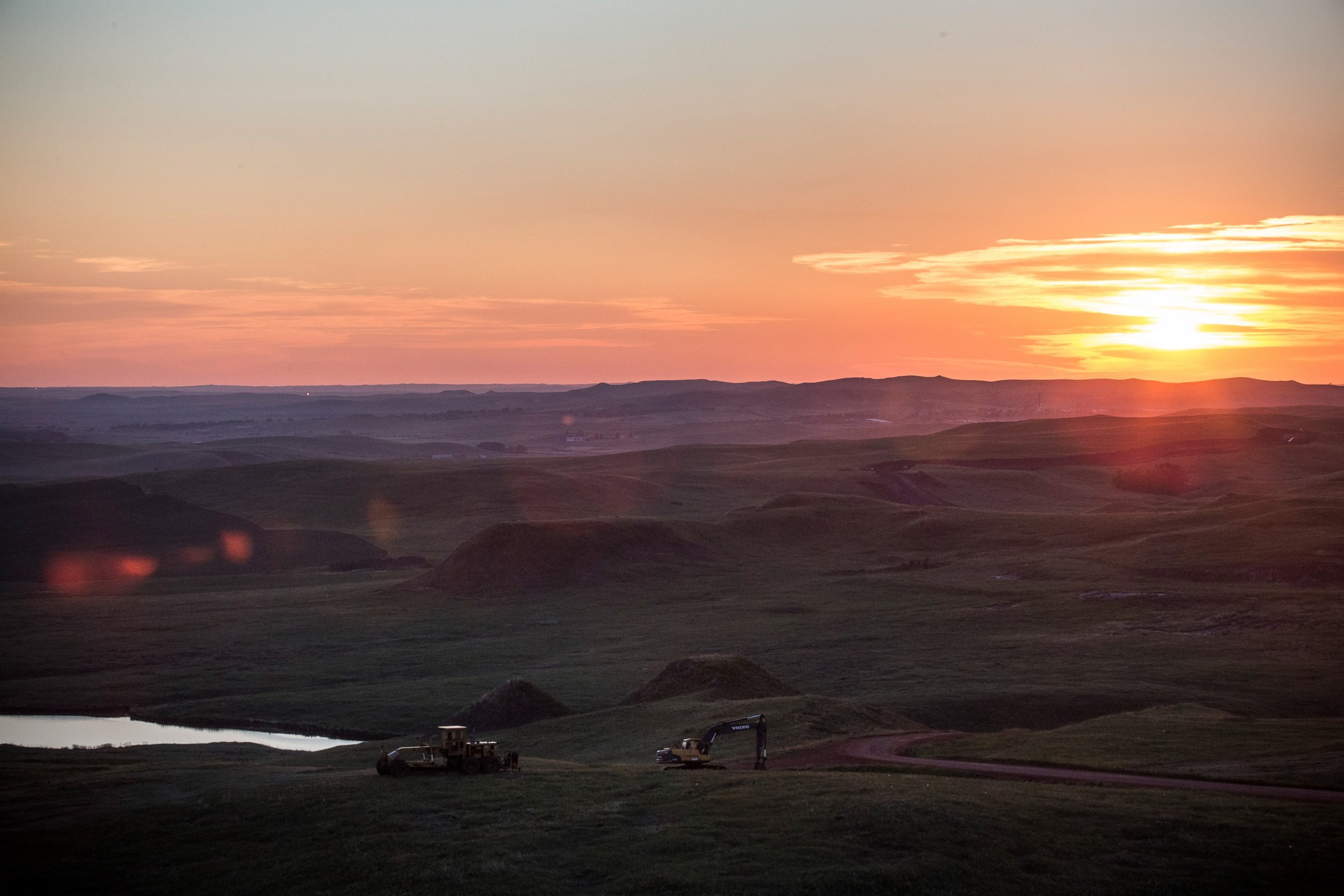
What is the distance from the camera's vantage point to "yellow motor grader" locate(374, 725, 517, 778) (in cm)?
3481

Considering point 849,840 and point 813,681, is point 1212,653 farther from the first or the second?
point 849,840

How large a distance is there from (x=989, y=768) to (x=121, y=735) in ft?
140

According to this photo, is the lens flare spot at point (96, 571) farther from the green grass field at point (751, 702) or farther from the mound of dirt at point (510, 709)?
the mound of dirt at point (510, 709)

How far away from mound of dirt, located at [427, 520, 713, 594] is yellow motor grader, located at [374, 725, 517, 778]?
66.3 meters

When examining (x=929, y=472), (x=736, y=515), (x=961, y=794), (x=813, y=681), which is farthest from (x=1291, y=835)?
(x=929, y=472)

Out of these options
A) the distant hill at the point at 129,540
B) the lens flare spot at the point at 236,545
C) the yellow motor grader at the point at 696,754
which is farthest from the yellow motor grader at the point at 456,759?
the lens flare spot at the point at 236,545

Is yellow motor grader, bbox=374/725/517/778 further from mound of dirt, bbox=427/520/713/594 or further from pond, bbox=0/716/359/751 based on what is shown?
mound of dirt, bbox=427/520/713/594

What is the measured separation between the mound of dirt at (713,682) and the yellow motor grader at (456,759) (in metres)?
20.2

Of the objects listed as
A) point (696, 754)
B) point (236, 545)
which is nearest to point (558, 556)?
point (236, 545)

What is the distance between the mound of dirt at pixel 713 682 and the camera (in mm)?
55719

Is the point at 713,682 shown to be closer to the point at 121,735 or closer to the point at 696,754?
the point at 696,754

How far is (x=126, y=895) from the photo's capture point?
25.4 m

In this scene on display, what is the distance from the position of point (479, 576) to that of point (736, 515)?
33.8m

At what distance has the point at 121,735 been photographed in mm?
59688
